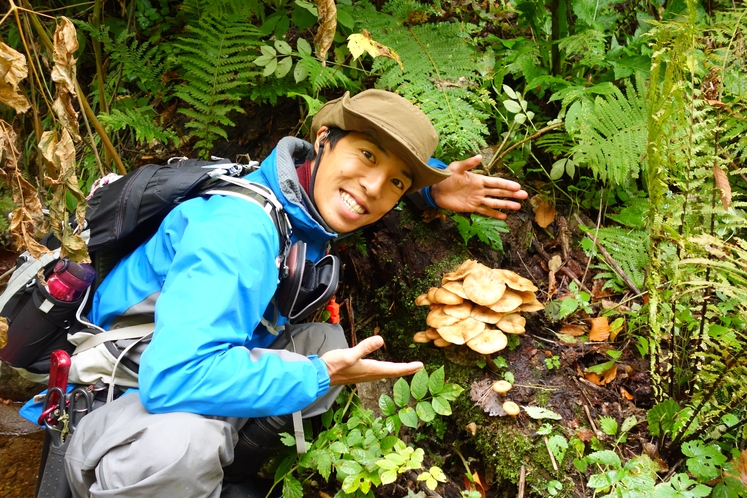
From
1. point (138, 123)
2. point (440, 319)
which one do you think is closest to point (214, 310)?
point (440, 319)

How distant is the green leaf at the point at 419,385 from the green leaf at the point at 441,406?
86 mm

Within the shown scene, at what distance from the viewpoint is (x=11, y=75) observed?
243 centimetres

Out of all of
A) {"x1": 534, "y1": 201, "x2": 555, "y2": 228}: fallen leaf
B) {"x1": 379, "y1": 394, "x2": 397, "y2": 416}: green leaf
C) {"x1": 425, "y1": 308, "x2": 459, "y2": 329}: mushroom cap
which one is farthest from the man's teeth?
{"x1": 534, "y1": 201, "x2": 555, "y2": 228}: fallen leaf

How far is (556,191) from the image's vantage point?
4.58 metres

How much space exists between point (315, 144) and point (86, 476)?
2220 mm

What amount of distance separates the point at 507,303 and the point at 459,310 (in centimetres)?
31

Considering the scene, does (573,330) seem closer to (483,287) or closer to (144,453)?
(483,287)

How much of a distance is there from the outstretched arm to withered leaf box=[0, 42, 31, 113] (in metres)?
2.59

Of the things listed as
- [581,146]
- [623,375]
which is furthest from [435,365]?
[581,146]

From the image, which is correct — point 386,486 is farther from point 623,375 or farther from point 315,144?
point 315,144

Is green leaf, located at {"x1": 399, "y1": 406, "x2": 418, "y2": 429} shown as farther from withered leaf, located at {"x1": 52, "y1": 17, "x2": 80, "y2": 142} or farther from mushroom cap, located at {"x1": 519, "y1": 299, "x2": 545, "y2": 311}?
withered leaf, located at {"x1": 52, "y1": 17, "x2": 80, "y2": 142}

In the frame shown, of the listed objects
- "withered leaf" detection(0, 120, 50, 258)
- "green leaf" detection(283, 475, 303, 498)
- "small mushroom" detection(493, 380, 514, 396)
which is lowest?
"green leaf" detection(283, 475, 303, 498)

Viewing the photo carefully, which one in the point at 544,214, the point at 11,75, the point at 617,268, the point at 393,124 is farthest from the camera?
the point at 544,214

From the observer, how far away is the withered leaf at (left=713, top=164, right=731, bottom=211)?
2637mm
